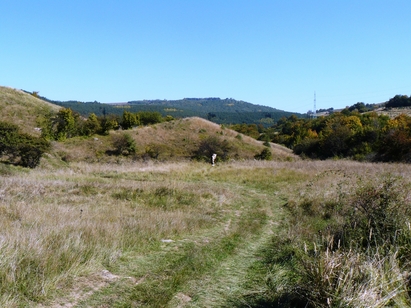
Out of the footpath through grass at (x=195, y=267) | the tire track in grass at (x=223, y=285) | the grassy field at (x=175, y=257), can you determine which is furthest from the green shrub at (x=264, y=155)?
the tire track in grass at (x=223, y=285)

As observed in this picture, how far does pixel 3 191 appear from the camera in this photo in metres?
12.2

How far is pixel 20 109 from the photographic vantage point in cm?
6156

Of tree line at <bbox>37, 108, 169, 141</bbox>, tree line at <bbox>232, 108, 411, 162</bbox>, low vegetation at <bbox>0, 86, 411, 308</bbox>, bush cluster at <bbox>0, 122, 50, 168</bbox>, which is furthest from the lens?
tree line at <bbox>37, 108, 169, 141</bbox>

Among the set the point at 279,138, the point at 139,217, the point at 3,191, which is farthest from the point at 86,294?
the point at 279,138

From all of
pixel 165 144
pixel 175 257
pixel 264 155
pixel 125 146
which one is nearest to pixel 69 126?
pixel 125 146

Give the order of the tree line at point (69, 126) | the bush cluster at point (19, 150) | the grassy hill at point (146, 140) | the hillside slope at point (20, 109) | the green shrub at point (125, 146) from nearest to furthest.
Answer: the bush cluster at point (19, 150), the grassy hill at point (146, 140), the green shrub at point (125, 146), the tree line at point (69, 126), the hillside slope at point (20, 109)

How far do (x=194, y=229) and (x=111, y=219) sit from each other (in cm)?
194

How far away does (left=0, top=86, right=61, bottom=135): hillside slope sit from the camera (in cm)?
5606

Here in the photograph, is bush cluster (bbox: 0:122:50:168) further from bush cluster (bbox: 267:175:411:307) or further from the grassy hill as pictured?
bush cluster (bbox: 267:175:411:307)

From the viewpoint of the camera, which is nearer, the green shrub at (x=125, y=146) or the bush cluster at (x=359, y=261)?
the bush cluster at (x=359, y=261)

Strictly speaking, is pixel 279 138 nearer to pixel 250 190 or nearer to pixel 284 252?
pixel 250 190

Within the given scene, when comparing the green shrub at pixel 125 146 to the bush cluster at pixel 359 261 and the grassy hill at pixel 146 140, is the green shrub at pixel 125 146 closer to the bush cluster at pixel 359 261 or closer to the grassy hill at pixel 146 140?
the grassy hill at pixel 146 140

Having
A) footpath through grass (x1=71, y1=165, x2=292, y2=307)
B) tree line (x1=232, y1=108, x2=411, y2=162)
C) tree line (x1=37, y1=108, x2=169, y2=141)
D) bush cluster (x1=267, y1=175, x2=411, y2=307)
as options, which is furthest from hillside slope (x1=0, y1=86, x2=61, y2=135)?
bush cluster (x1=267, y1=175, x2=411, y2=307)

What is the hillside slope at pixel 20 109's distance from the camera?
184 ft
